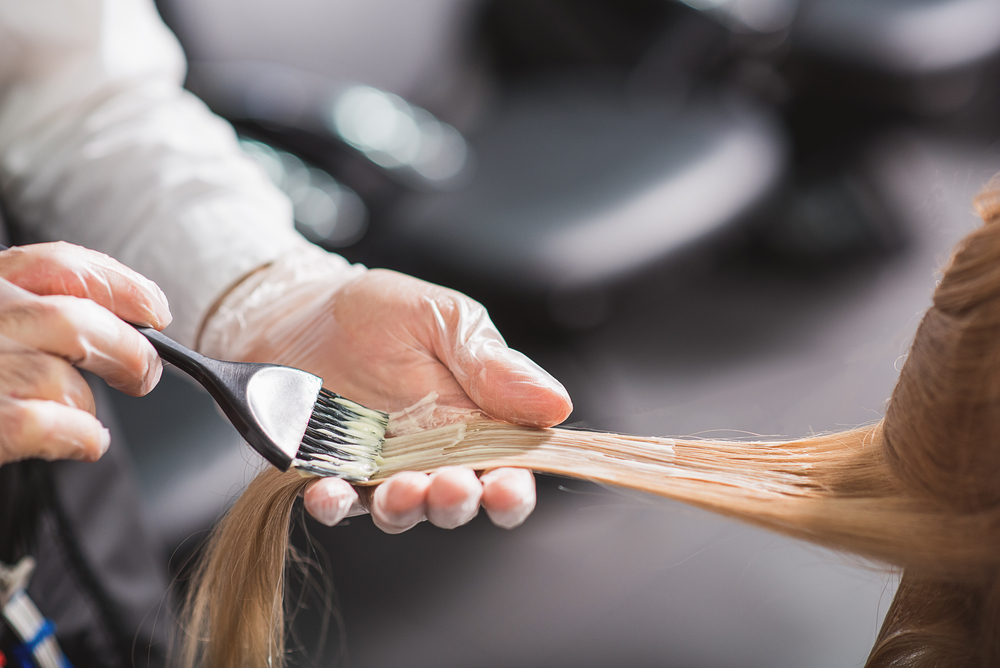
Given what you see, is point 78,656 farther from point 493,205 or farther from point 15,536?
point 493,205

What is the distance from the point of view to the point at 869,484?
18.3 inches

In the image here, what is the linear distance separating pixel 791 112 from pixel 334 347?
60.3 inches

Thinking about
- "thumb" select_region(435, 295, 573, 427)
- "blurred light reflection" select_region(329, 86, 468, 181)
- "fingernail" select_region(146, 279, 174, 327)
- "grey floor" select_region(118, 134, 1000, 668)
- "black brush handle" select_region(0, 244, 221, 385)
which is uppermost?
"blurred light reflection" select_region(329, 86, 468, 181)

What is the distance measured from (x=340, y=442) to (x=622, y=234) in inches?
34.2

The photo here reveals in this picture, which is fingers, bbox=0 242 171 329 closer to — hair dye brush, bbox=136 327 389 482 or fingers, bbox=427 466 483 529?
hair dye brush, bbox=136 327 389 482

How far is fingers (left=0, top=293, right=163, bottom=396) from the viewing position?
44cm

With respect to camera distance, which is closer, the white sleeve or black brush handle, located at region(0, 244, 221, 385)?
black brush handle, located at region(0, 244, 221, 385)

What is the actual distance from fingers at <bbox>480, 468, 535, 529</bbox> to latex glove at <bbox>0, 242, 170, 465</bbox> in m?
0.27

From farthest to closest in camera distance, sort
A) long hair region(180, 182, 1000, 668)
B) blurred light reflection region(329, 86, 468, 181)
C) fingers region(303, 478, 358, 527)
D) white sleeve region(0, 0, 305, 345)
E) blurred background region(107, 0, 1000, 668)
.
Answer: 1. blurred light reflection region(329, 86, 468, 181)
2. blurred background region(107, 0, 1000, 668)
3. white sleeve region(0, 0, 305, 345)
4. fingers region(303, 478, 358, 527)
5. long hair region(180, 182, 1000, 668)

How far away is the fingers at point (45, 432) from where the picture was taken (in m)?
0.42

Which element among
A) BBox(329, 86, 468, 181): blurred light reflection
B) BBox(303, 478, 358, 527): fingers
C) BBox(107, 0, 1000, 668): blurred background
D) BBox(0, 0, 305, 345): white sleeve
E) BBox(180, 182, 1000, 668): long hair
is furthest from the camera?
BBox(329, 86, 468, 181): blurred light reflection

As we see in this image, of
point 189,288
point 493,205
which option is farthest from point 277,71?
point 189,288

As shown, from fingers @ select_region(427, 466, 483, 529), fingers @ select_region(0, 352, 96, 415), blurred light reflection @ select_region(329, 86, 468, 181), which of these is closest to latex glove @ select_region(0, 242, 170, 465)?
fingers @ select_region(0, 352, 96, 415)

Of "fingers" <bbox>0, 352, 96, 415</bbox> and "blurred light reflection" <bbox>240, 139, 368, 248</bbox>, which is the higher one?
"blurred light reflection" <bbox>240, 139, 368, 248</bbox>
